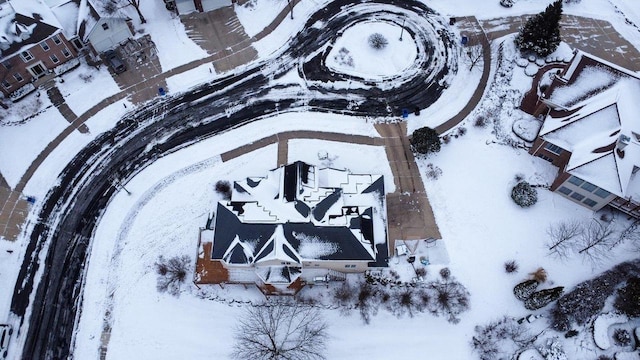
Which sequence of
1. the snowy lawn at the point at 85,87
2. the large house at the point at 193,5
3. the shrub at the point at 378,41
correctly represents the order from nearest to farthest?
the snowy lawn at the point at 85,87 < the shrub at the point at 378,41 < the large house at the point at 193,5

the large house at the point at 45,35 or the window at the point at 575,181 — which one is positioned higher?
the large house at the point at 45,35

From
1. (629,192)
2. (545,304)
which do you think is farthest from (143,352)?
(629,192)

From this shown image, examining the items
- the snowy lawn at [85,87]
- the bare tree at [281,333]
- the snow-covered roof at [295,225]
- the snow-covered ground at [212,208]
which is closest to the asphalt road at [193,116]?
the snow-covered ground at [212,208]

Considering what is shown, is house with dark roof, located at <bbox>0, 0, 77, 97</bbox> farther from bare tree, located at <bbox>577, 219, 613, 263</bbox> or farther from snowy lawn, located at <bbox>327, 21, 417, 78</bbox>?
bare tree, located at <bbox>577, 219, 613, 263</bbox>

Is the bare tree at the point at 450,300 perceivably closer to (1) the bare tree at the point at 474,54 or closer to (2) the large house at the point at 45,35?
(1) the bare tree at the point at 474,54

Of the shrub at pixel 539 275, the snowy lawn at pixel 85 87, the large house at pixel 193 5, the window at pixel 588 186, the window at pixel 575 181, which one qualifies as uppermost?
the large house at pixel 193 5

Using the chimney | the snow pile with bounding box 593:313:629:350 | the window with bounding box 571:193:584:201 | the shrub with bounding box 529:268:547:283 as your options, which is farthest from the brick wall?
the snow pile with bounding box 593:313:629:350
